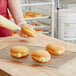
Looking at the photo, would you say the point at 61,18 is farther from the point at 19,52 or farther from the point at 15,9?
the point at 19,52

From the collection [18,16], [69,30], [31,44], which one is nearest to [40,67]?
[31,44]

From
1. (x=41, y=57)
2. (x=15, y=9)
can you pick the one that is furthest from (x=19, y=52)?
(x=15, y=9)

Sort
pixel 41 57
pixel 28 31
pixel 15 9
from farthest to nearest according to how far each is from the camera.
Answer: pixel 15 9
pixel 28 31
pixel 41 57

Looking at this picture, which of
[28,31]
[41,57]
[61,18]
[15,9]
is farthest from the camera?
[61,18]

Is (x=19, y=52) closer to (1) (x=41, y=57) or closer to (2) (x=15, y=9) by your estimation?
(1) (x=41, y=57)

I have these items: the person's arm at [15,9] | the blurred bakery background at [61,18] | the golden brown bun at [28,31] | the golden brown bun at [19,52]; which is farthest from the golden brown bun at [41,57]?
the blurred bakery background at [61,18]

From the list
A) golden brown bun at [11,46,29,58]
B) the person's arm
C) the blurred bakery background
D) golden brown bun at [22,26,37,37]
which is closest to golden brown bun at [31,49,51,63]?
golden brown bun at [11,46,29,58]

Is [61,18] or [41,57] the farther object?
Answer: [61,18]

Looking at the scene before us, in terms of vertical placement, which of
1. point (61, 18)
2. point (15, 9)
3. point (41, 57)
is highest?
point (15, 9)

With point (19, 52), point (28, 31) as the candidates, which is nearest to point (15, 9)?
point (28, 31)

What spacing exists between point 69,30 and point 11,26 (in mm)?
1948

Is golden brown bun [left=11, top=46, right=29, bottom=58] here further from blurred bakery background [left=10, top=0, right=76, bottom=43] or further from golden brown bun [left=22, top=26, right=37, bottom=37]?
blurred bakery background [left=10, top=0, right=76, bottom=43]

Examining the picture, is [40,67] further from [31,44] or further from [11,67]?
[31,44]

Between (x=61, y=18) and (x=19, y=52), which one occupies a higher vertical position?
(x=19, y=52)
